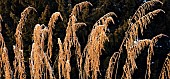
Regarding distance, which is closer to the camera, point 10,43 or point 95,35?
point 95,35

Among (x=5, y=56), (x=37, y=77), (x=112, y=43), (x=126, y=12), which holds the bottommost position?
(x=37, y=77)

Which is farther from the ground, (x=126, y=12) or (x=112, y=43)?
(x=126, y=12)

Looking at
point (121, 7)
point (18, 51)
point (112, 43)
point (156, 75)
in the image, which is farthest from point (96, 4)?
point (18, 51)

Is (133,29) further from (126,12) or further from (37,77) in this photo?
(126,12)

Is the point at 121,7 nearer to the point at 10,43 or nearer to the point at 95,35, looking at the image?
the point at 10,43

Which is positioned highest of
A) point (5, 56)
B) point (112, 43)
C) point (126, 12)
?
point (126, 12)

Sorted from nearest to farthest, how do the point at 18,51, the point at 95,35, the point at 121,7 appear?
the point at 95,35 < the point at 18,51 < the point at 121,7

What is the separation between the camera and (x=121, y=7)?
4324mm

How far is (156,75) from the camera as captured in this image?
14.2 feet

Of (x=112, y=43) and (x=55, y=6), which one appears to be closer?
(x=112, y=43)

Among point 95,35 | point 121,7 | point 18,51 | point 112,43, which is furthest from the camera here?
point 121,7

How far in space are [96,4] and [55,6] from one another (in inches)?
18.2

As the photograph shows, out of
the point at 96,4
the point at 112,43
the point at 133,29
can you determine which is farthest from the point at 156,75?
the point at 133,29

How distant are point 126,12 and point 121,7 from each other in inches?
4.1
